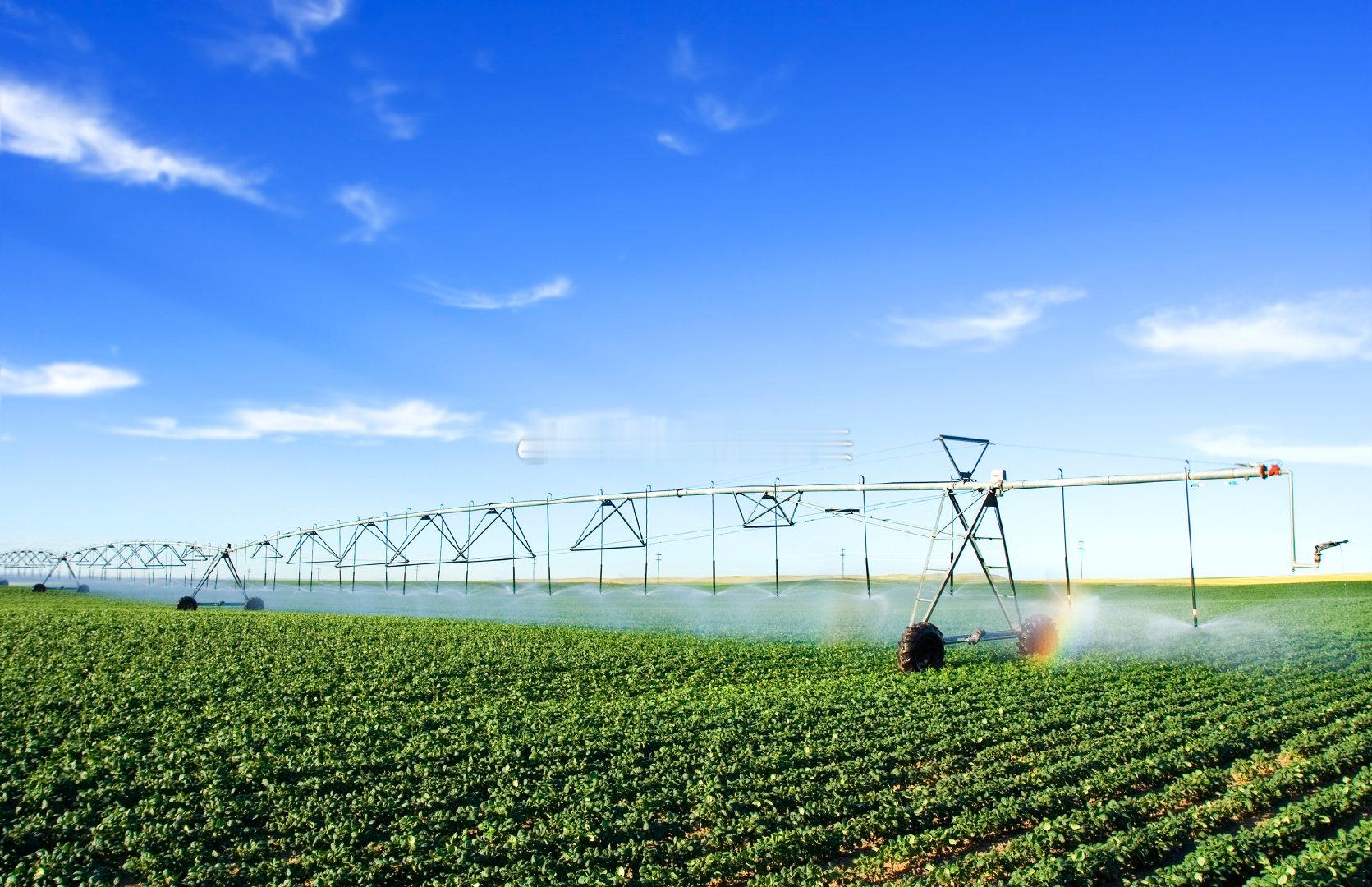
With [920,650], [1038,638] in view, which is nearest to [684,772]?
[920,650]

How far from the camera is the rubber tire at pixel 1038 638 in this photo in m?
28.1

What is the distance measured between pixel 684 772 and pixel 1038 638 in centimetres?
1789

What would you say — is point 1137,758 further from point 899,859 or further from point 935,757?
point 899,859

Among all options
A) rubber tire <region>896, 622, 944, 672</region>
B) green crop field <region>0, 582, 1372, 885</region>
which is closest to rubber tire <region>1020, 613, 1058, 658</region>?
green crop field <region>0, 582, 1372, 885</region>

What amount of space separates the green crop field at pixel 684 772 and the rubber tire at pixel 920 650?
52 centimetres

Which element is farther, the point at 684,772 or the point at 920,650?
the point at 920,650

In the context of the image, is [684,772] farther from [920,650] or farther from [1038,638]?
[1038,638]

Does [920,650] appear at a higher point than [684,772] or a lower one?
higher

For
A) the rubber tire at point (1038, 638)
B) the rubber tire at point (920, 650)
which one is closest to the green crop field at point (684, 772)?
the rubber tire at point (920, 650)

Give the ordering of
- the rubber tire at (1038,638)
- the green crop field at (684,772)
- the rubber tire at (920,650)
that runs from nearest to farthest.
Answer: the green crop field at (684,772) < the rubber tire at (920,650) < the rubber tire at (1038,638)

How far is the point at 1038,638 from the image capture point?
28.2m

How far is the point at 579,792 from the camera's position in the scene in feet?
44.2

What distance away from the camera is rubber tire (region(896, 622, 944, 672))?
25469 mm

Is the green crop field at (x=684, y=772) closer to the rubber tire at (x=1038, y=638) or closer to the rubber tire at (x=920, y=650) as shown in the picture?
the rubber tire at (x=920, y=650)
